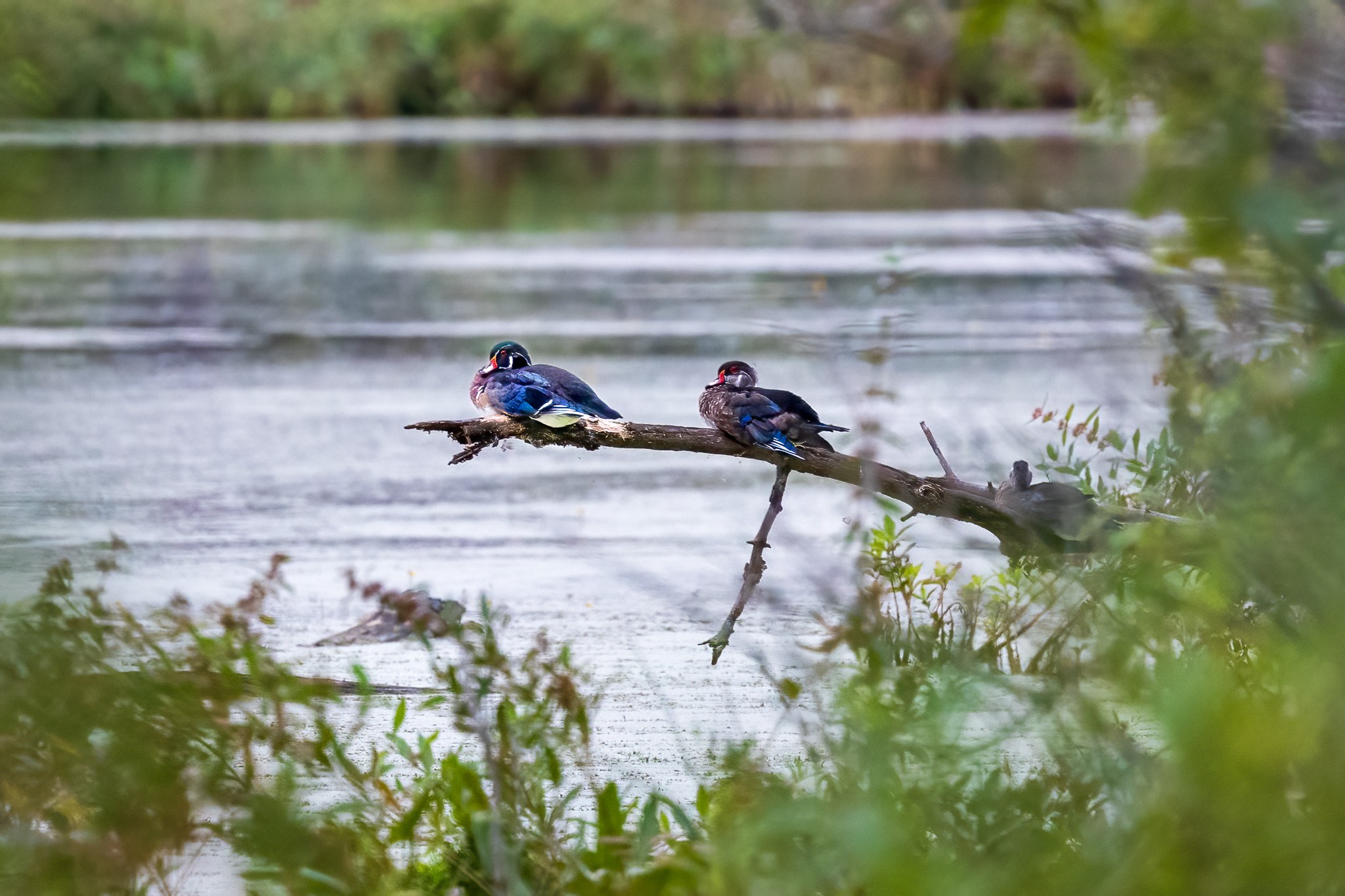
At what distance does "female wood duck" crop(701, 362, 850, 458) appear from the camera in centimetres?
403

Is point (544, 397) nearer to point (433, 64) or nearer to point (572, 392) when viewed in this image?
point (572, 392)

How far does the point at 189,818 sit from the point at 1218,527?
1.63 meters

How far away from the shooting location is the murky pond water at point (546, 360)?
466 cm

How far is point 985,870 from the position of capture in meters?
1.76

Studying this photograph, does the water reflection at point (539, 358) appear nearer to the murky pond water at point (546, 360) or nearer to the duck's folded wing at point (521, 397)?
the murky pond water at point (546, 360)

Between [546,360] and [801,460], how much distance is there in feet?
22.2

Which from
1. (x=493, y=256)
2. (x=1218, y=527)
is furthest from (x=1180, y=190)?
(x=493, y=256)

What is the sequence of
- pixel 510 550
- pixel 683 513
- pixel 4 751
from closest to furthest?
pixel 4 751, pixel 510 550, pixel 683 513

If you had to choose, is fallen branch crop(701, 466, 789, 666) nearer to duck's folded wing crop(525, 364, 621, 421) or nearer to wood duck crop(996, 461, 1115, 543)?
wood duck crop(996, 461, 1115, 543)

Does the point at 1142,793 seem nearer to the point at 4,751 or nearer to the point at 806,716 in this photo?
the point at 4,751

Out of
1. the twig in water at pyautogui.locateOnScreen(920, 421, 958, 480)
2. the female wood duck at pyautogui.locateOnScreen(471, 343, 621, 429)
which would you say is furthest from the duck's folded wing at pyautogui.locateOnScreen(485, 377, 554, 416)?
the twig in water at pyautogui.locateOnScreen(920, 421, 958, 480)

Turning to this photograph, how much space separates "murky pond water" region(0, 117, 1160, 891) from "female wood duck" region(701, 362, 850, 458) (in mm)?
170

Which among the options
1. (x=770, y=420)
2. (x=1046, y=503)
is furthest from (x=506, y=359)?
(x=1046, y=503)

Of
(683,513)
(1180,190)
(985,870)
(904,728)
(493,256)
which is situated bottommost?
(985,870)
